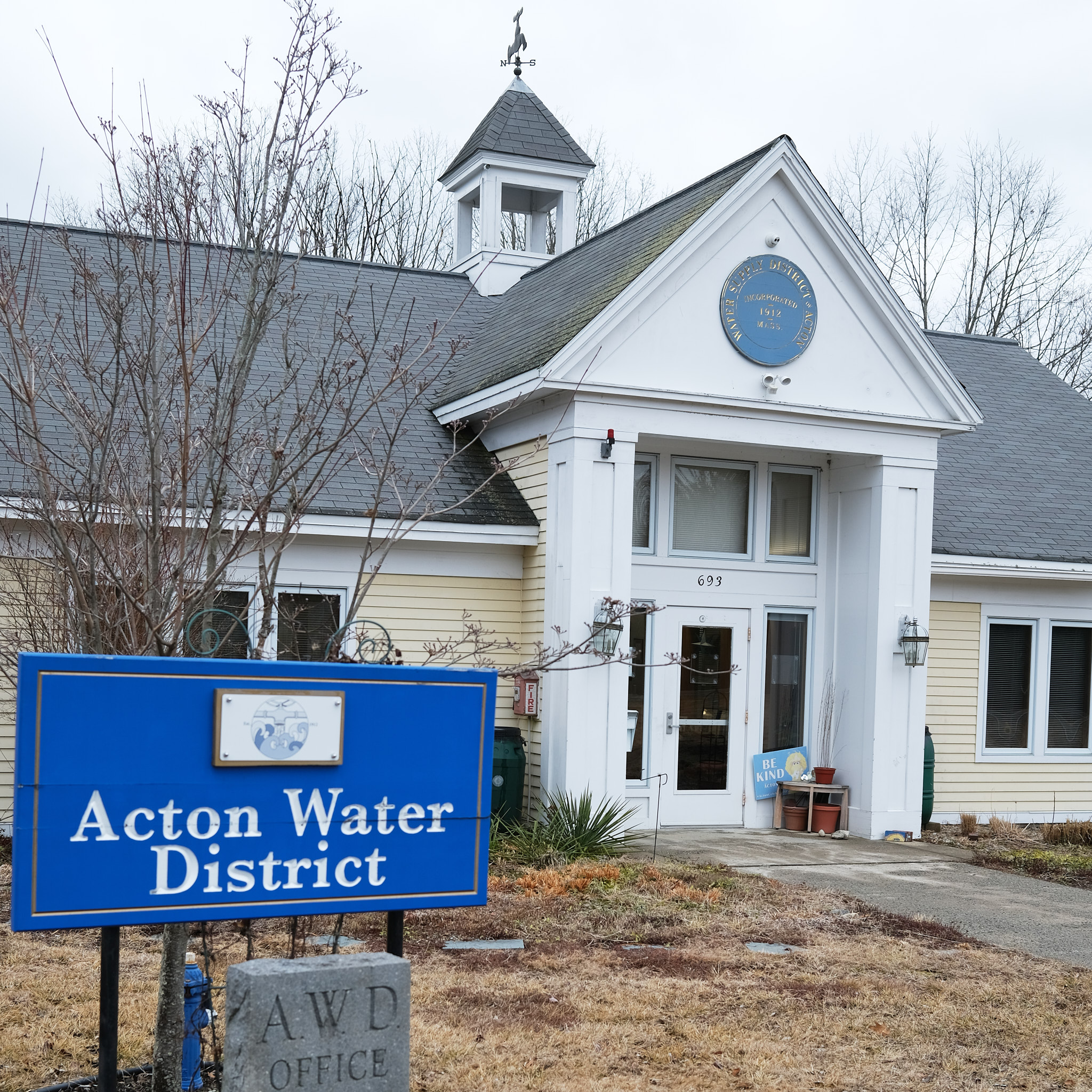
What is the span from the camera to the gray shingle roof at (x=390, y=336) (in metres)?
12.3

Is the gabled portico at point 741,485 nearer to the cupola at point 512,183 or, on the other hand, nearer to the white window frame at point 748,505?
the white window frame at point 748,505

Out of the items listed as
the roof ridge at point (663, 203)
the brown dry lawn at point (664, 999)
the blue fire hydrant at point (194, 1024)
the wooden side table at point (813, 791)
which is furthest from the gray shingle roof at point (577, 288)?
the blue fire hydrant at point (194, 1024)

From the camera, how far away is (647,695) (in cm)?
1288

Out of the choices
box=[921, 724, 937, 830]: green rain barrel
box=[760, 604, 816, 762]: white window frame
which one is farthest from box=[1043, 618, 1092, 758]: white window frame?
box=[760, 604, 816, 762]: white window frame

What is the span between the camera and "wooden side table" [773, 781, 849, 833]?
13.1 meters

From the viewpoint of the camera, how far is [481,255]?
18.3m

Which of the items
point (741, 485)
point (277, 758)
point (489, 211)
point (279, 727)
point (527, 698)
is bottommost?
point (527, 698)

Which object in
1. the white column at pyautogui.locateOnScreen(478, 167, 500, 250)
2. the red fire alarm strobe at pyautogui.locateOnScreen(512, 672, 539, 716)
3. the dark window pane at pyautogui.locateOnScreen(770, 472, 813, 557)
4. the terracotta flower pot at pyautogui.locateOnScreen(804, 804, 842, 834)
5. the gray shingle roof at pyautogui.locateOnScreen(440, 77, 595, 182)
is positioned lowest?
the terracotta flower pot at pyautogui.locateOnScreen(804, 804, 842, 834)

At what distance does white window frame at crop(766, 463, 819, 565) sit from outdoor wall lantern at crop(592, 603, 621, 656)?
261cm

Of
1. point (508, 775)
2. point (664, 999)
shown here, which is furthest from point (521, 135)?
point (664, 999)

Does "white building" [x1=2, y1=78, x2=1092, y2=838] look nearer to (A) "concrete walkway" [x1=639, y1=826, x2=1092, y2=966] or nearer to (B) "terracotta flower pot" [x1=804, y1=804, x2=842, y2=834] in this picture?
(B) "terracotta flower pot" [x1=804, y1=804, x2=842, y2=834]

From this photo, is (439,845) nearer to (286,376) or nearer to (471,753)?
(471,753)

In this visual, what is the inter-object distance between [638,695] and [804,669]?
6.43 ft

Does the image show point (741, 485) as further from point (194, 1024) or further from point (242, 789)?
point (242, 789)
